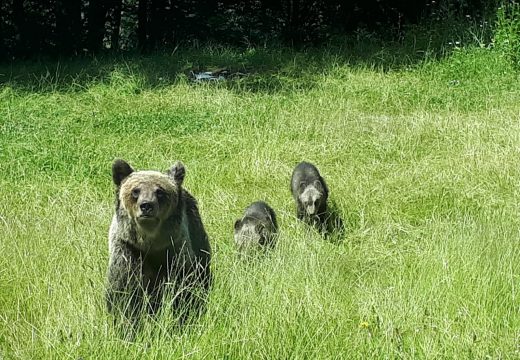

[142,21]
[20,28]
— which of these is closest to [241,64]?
[142,21]

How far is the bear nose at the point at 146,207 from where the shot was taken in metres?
3.72

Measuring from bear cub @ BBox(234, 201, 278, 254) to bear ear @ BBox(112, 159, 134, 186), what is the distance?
1.62 metres

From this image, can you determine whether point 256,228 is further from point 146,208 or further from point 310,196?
point 146,208

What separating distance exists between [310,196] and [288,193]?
894 mm

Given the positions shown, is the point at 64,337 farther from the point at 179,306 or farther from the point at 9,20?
the point at 9,20

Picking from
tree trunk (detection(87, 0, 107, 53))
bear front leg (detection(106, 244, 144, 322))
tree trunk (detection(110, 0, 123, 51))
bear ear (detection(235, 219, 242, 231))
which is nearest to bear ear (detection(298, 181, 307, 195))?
bear ear (detection(235, 219, 242, 231))

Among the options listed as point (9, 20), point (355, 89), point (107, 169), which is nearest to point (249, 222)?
point (107, 169)

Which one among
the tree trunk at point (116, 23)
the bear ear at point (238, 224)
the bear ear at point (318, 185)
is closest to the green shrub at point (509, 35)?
the bear ear at point (318, 185)

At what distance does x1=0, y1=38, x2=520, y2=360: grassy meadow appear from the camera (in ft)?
12.8

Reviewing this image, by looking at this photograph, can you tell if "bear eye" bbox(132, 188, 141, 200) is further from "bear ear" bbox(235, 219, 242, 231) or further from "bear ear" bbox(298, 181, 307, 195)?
"bear ear" bbox(298, 181, 307, 195)

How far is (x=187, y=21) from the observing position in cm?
1681

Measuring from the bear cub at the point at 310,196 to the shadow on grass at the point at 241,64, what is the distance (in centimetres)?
424

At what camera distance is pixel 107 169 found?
7.92m

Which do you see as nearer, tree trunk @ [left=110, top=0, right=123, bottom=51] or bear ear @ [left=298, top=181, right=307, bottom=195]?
bear ear @ [left=298, top=181, right=307, bottom=195]
